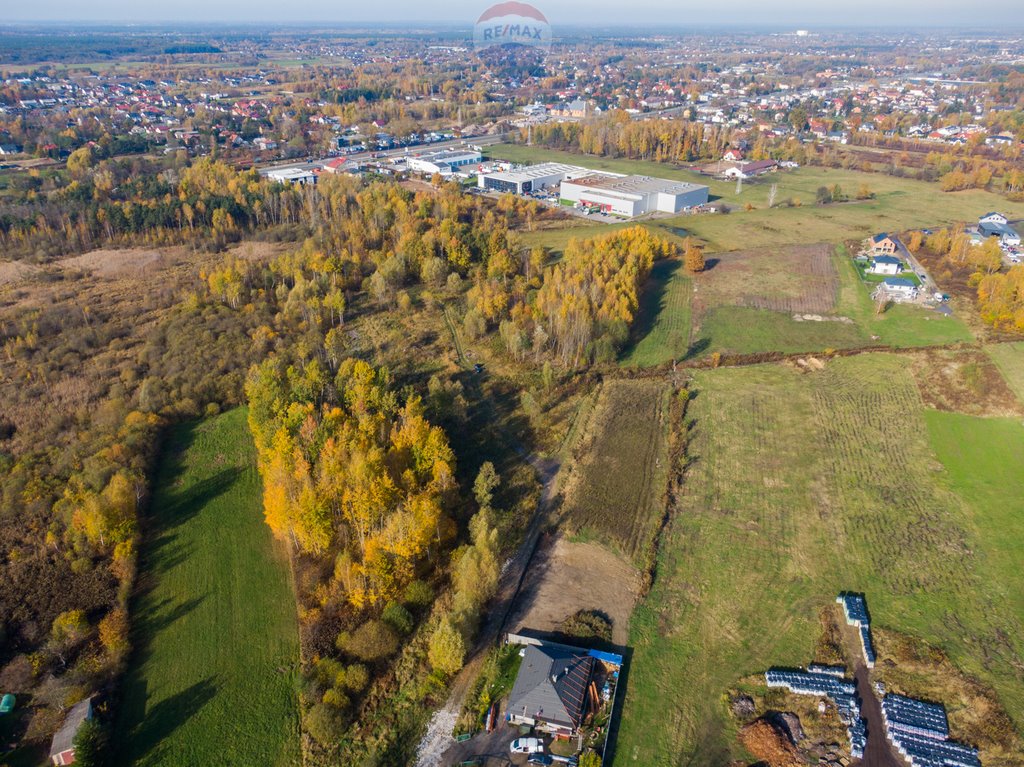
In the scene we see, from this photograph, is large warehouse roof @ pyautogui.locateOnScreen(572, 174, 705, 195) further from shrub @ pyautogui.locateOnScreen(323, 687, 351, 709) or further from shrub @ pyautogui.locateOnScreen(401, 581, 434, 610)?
shrub @ pyautogui.locateOnScreen(323, 687, 351, 709)

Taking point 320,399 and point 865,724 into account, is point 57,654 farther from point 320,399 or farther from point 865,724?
point 865,724

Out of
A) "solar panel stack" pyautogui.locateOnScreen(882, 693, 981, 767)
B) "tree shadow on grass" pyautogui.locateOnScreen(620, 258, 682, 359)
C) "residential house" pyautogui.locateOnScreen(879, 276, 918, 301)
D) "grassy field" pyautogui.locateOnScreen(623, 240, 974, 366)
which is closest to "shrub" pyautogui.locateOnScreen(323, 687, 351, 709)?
"solar panel stack" pyautogui.locateOnScreen(882, 693, 981, 767)

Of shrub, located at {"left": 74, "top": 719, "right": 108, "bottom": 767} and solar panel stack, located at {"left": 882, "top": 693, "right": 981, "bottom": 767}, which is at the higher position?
shrub, located at {"left": 74, "top": 719, "right": 108, "bottom": 767}

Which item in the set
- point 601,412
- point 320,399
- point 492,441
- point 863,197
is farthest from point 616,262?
point 863,197

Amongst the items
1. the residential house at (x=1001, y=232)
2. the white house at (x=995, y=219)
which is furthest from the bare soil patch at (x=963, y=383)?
the white house at (x=995, y=219)

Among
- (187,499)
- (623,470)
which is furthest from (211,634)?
(623,470)
